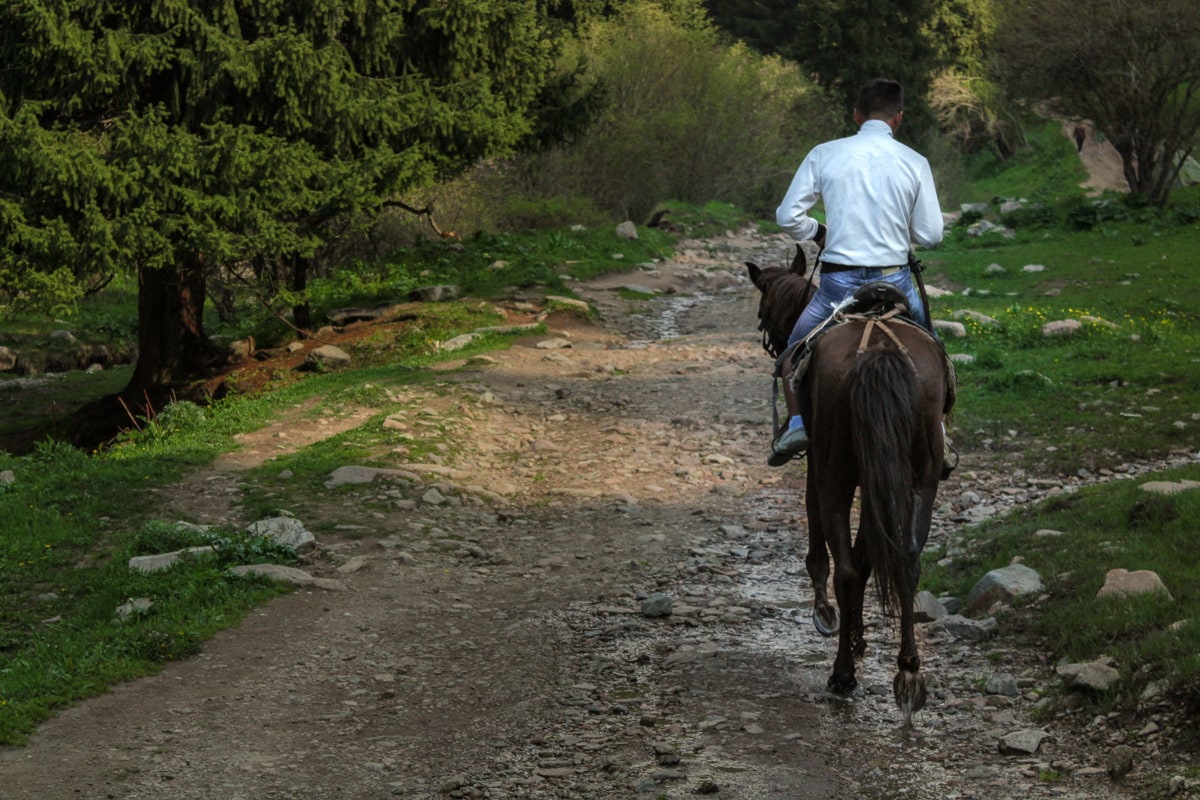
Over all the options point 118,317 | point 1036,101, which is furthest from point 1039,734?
point 1036,101

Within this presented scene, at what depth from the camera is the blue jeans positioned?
6.08 m

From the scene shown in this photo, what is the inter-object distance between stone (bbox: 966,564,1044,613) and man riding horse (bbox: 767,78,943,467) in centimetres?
138

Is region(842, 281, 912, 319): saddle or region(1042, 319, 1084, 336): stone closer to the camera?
region(842, 281, 912, 319): saddle

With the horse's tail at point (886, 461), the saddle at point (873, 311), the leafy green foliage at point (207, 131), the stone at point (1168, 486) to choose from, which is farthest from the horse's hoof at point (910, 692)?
the leafy green foliage at point (207, 131)

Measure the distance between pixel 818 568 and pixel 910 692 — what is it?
1.25 m

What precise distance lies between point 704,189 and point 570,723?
2767 cm

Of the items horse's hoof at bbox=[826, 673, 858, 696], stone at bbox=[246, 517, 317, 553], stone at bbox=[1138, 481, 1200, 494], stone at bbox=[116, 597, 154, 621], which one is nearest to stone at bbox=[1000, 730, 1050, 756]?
horse's hoof at bbox=[826, 673, 858, 696]

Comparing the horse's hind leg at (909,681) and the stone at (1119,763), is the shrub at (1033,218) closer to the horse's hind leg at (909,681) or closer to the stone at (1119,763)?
the horse's hind leg at (909,681)

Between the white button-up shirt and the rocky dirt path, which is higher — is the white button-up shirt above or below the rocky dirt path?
above

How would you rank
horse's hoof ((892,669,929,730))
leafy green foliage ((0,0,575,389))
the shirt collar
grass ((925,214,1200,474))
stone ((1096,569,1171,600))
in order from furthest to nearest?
1. leafy green foliage ((0,0,575,389))
2. grass ((925,214,1200,474))
3. the shirt collar
4. stone ((1096,569,1171,600))
5. horse's hoof ((892,669,929,730))

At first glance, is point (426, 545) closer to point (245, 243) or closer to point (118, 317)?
point (245, 243)

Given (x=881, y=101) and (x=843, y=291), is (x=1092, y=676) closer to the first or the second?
(x=843, y=291)

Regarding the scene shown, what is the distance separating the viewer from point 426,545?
860 centimetres

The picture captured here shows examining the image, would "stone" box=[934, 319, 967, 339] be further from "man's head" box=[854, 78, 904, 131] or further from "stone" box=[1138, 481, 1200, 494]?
"man's head" box=[854, 78, 904, 131]
